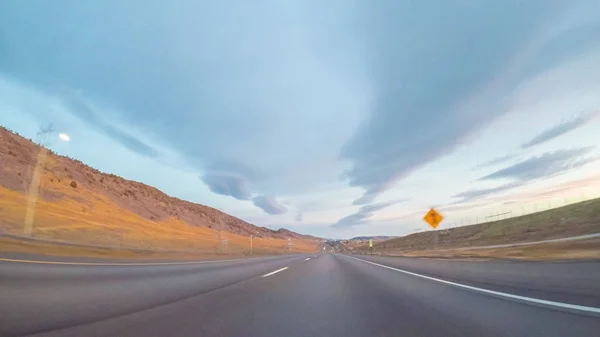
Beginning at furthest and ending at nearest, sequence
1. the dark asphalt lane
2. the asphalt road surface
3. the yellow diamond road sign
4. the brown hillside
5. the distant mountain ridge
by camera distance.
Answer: the distant mountain ridge → the brown hillside → the yellow diamond road sign → the dark asphalt lane → the asphalt road surface

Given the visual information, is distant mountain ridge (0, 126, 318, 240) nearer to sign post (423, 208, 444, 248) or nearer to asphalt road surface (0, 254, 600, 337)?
sign post (423, 208, 444, 248)

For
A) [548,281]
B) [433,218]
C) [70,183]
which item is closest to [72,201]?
[70,183]

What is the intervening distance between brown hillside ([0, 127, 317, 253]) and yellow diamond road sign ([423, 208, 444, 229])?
31.1 metres

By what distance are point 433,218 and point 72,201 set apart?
Result: 162 feet

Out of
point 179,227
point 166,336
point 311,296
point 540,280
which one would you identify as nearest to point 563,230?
point 540,280

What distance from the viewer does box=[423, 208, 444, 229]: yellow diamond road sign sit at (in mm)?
28041

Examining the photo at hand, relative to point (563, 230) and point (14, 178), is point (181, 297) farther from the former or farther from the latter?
point (14, 178)

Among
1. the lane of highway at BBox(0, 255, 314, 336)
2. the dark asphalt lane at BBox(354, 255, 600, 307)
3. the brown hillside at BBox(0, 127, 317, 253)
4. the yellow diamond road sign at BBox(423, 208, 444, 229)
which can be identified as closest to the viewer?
the lane of highway at BBox(0, 255, 314, 336)

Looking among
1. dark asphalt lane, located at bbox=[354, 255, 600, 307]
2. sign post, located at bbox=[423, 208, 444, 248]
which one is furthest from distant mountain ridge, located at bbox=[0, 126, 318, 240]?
dark asphalt lane, located at bbox=[354, 255, 600, 307]

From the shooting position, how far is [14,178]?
1768 inches

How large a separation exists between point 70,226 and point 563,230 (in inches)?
1850

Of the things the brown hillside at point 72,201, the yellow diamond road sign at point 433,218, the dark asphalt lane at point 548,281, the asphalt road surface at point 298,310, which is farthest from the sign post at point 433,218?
the brown hillside at point 72,201

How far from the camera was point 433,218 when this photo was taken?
28.5 m

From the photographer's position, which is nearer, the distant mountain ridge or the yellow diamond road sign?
the yellow diamond road sign
